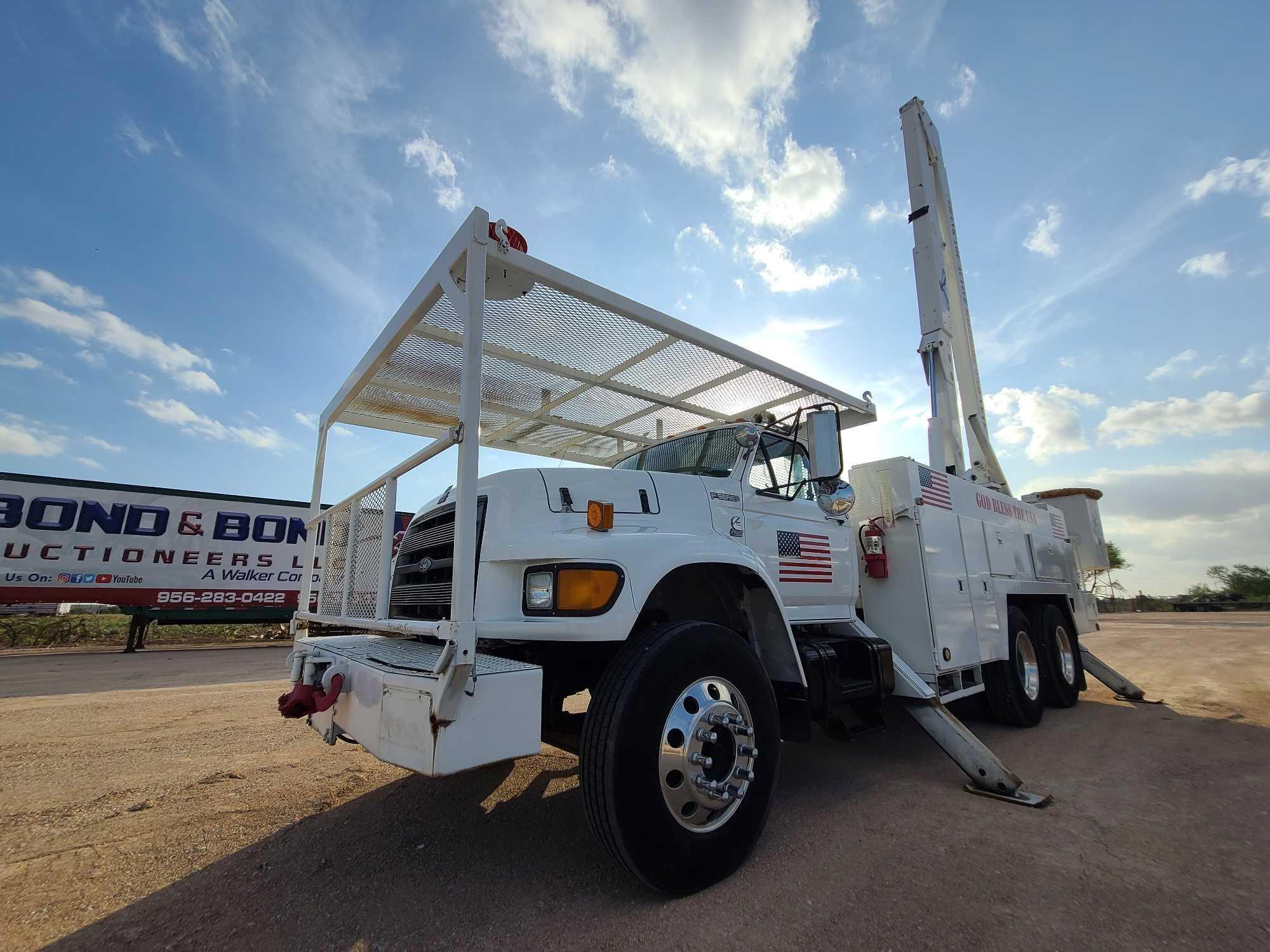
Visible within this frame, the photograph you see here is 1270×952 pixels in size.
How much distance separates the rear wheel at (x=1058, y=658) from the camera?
6238 millimetres

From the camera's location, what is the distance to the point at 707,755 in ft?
8.61

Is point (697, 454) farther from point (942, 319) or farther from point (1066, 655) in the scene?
point (1066, 655)

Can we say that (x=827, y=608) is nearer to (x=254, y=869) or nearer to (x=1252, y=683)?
(x=254, y=869)

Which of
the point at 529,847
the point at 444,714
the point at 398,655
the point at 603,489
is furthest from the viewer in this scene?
the point at 603,489

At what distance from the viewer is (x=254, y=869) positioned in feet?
8.63

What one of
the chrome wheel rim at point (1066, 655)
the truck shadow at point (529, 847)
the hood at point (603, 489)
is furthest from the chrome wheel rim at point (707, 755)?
the chrome wheel rim at point (1066, 655)

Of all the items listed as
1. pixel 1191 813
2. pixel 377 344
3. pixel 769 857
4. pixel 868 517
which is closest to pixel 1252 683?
pixel 1191 813

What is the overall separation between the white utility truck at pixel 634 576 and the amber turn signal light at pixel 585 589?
0.01 meters

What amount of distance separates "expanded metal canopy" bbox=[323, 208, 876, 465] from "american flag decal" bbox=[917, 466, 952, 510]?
2.38 ft

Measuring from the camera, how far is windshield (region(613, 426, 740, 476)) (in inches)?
146

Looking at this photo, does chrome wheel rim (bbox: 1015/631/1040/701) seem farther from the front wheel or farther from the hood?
the hood

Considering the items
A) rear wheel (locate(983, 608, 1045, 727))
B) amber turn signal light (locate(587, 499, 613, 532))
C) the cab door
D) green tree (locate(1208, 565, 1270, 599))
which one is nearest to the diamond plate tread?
amber turn signal light (locate(587, 499, 613, 532))

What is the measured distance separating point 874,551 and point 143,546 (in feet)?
51.2

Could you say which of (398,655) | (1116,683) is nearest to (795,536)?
(398,655)
